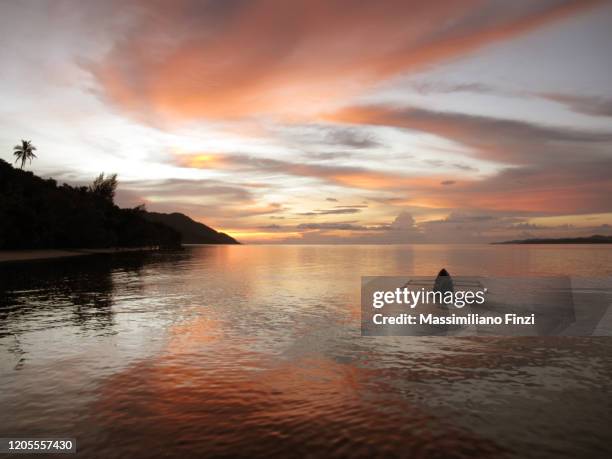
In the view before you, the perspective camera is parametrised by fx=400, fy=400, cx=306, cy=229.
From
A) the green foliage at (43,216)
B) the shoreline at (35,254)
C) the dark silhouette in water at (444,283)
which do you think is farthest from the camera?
the green foliage at (43,216)

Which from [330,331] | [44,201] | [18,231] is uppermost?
[44,201]

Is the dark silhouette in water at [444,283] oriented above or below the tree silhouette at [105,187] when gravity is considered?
below

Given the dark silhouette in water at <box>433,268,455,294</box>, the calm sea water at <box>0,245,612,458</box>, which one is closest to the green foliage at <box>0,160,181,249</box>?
the calm sea water at <box>0,245,612,458</box>

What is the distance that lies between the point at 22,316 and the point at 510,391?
32.8 meters

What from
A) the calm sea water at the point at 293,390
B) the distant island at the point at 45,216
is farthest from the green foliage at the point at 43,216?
the calm sea water at the point at 293,390

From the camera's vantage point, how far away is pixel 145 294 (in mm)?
44938

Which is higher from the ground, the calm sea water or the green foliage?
the green foliage

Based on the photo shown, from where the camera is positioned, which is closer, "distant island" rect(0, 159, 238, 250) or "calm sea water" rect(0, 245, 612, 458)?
"calm sea water" rect(0, 245, 612, 458)

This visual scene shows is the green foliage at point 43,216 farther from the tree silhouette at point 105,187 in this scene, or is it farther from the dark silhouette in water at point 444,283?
the dark silhouette in water at point 444,283

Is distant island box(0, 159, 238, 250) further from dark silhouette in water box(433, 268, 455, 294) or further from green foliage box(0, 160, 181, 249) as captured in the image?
dark silhouette in water box(433, 268, 455, 294)

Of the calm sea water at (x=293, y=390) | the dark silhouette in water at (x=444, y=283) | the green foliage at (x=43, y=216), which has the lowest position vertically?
the calm sea water at (x=293, y=390)

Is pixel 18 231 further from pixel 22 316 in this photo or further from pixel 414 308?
pixel 414 308

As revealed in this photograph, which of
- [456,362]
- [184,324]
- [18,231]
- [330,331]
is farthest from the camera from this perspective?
[18,231]

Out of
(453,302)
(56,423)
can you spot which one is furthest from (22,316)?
(453,302)
